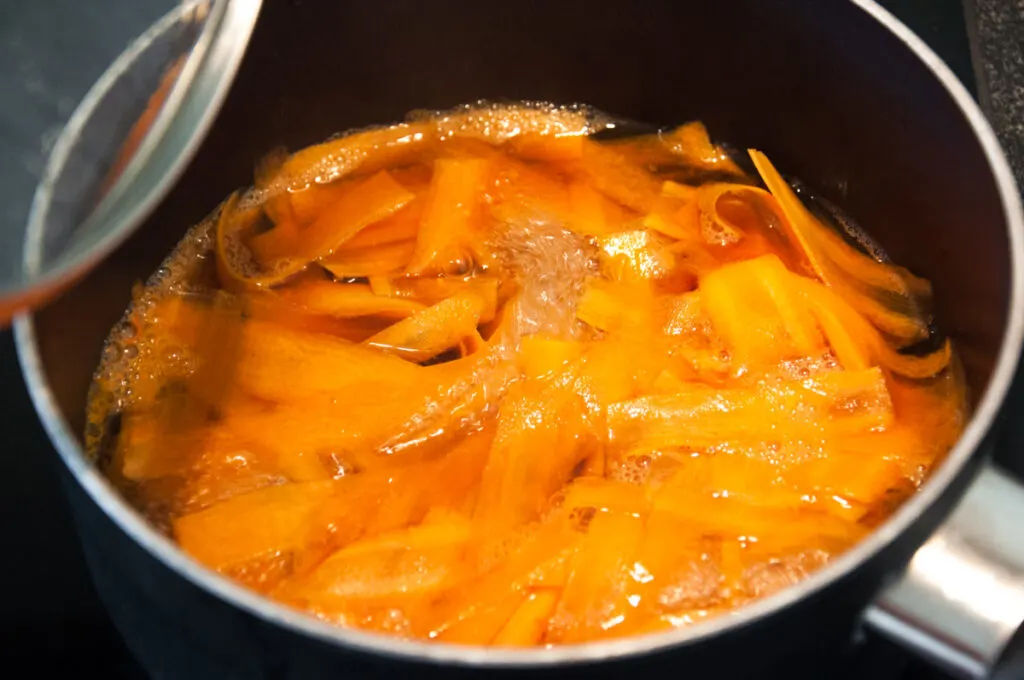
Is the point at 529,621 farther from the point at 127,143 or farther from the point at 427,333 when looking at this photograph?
the point at 127,143

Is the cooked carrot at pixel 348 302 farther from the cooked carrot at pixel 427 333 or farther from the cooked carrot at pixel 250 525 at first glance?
the cooked carrot at pixel 250 525

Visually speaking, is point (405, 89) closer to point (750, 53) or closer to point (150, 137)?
point (750, 53)

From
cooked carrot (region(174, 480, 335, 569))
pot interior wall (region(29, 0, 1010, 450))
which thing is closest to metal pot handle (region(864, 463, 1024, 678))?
pot interior wall (region(29, 0, 1010, 450))

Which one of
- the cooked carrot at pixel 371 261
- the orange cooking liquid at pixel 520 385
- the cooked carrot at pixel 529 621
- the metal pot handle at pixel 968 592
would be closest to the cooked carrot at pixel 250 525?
the orange cooking liquid at pixel 520 385

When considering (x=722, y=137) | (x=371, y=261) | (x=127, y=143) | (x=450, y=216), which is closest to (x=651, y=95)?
(x=722, y=137)

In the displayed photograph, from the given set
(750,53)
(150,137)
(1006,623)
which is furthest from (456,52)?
(1006,623)

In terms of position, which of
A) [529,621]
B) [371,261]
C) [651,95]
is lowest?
[529,621]
